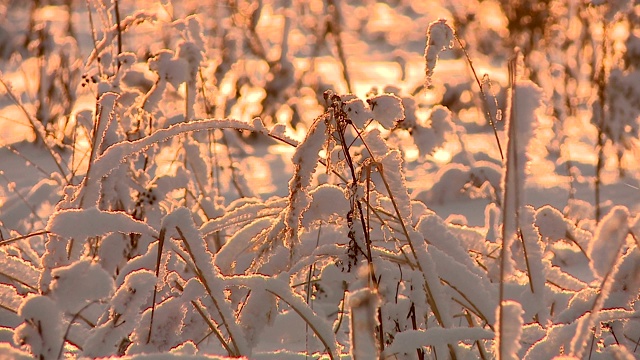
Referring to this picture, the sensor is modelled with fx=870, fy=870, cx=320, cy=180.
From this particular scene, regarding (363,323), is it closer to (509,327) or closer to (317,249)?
(509,327)

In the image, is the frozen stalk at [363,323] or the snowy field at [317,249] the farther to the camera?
the snowy field at [317,249]

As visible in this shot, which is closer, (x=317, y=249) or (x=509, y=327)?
(x=509, y=327)

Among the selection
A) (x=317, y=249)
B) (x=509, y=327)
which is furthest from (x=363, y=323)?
(x=317, y=249)

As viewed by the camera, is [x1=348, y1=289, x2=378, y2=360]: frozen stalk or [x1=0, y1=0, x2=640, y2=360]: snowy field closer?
[x1=348, y1=289, x2=378, y2=360]: frozen stalk

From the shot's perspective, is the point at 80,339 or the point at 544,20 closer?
the point at 80,339

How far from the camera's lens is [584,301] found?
1407 millimetres

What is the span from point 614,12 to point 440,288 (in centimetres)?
202

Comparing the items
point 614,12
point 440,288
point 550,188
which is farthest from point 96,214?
point 550,188

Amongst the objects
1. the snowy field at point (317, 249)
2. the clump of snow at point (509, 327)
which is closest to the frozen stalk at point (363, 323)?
the snowy field at point (317, 249)

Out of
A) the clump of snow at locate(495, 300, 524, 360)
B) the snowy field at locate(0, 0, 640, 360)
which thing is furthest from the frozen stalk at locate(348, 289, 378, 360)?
the clump of snow at locate(495, 300, 524, 360)

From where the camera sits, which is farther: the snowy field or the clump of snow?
the snowy field

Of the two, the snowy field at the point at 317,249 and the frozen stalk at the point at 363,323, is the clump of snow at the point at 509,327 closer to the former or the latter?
the snowy field at the point at 317,249

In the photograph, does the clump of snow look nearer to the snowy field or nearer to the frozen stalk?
the snowy field

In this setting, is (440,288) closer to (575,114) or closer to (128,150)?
(128,150)
